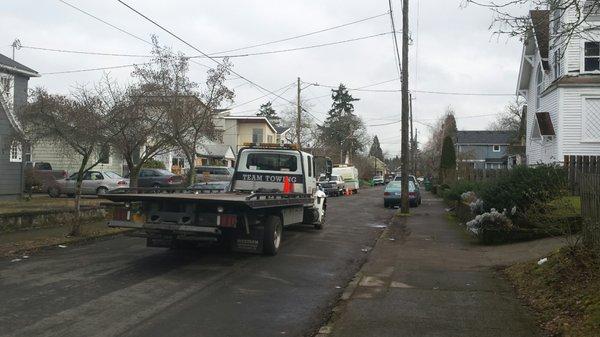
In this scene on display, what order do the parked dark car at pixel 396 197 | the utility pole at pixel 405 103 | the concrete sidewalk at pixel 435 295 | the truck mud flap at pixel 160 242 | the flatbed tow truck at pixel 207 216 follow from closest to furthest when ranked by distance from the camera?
the concrete sidewalk at pixel 435 295, the flatbed tow truck at pixel 207 216, the truck mud flap at pixel 160 242, the utility pole at pixel 405 103, the parked dark car at pixel 396 197

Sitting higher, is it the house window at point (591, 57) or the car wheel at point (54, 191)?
the house window at point (591, 57)

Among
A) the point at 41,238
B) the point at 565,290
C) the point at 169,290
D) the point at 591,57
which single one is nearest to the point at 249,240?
the point at 169,290

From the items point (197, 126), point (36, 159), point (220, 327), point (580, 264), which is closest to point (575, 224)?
point (580, 264)

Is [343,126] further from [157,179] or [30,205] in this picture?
[30,205]

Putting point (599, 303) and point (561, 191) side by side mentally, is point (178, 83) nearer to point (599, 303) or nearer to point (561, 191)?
point (561, 191)

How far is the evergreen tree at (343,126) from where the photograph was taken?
3629 inches

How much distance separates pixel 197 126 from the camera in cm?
2159

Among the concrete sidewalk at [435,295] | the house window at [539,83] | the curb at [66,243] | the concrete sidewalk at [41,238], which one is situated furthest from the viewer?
the house window at [539,83]

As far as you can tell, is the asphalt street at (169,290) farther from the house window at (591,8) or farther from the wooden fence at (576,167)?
the wooden fence at (576,167)

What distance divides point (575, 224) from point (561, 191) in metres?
1.31

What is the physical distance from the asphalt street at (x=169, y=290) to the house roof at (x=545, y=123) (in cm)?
1715

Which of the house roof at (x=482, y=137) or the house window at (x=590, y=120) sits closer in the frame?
the house window at (x=590, y=120)

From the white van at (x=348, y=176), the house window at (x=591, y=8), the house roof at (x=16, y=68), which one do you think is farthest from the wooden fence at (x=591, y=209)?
the white van at (x=348, y=176)

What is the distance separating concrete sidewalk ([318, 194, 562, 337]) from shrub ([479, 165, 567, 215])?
153 cm
